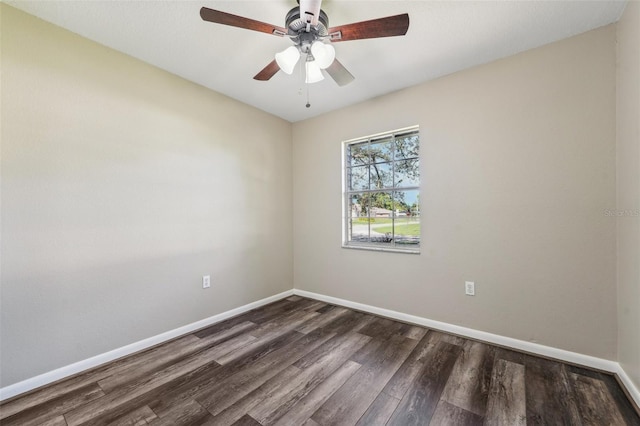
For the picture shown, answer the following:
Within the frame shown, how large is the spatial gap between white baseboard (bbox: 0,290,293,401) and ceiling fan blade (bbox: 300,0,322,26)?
2736 mm

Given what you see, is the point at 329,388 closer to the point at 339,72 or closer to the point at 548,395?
the point at 548,395

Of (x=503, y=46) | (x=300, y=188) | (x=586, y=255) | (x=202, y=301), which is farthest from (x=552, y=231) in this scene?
(x=202, y=301)

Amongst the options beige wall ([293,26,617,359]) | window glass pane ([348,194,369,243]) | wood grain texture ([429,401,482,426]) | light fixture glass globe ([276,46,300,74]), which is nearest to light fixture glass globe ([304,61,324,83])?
light fixture glass globe ([276,46,300,74])

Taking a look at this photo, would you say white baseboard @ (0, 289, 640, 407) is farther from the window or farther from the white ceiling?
the white ceiling

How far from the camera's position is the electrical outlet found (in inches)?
94.7

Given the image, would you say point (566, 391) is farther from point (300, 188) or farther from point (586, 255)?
point (300, 188)

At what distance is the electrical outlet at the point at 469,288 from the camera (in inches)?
94.7

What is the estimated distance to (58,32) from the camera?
1.88 m

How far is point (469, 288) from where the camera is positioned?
2.43 m

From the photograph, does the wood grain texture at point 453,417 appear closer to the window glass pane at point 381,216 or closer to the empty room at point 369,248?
the empty room at point 369,248

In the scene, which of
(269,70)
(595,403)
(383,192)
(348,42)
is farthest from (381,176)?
(595,403)

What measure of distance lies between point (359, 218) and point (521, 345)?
1.92m

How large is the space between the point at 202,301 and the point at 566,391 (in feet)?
9.78

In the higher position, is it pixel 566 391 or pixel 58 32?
pixel 58 32
